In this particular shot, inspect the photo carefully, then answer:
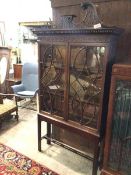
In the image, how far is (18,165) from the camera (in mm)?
2098

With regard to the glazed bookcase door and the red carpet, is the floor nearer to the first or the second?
the red carpet

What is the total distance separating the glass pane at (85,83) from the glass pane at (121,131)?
8.6 inches

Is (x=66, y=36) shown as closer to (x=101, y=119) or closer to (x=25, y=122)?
(x=101, y=119)

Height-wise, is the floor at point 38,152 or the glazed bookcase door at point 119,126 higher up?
the glazed bookcase door at point 119,126

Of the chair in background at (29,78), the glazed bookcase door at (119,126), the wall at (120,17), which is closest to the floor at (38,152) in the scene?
the glazed bookcase door at (119,126)

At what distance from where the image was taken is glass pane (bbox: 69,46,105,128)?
1681 mm

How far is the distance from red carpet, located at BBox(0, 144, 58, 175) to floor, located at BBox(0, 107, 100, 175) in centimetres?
8

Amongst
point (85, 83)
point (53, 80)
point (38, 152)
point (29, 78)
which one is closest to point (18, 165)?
point (38, 152)

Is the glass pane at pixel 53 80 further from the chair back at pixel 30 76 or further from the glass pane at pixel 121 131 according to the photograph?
the chair back at pixel 30 76

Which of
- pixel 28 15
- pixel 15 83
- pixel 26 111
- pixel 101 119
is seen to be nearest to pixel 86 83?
pixel 101 119

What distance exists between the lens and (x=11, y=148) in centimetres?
242

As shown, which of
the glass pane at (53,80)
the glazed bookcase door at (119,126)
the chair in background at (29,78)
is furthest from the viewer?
the chair in background at (29,78)

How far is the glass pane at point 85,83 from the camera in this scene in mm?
1681

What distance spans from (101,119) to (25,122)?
1.89 m
